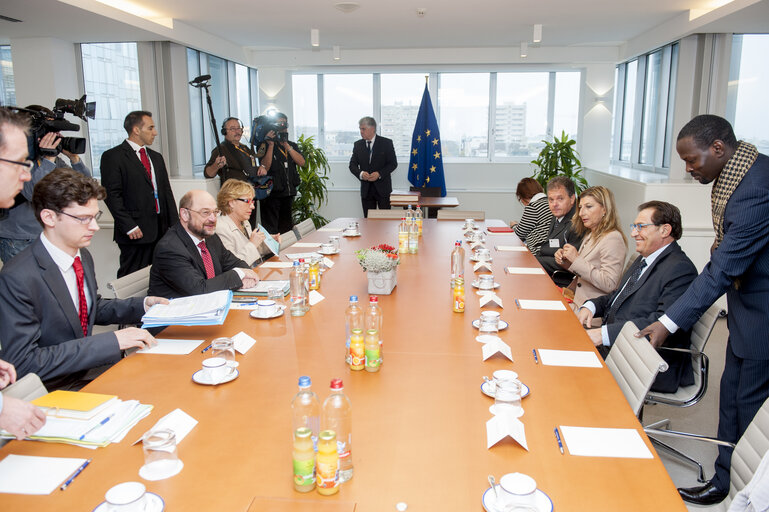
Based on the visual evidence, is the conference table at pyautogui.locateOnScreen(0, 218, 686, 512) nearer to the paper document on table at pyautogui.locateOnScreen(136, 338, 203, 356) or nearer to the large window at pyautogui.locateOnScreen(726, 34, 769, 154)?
the paper document on table at pyautogui.locateOnScreen(136, 338, 203, 356)

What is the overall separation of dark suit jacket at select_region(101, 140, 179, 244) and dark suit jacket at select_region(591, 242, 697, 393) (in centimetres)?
385

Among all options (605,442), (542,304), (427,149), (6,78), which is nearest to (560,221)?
(542,304)

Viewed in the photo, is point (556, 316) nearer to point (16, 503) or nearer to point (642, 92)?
point (16, 503)

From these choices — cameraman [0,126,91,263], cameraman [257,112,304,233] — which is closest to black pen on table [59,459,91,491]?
cameraman [0,126,91,263]

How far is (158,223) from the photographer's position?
5078 millimetres

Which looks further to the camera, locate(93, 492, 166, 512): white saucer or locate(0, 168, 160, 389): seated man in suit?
locate(0, 168, 160, 389): seated man in suit

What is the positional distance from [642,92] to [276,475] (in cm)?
838

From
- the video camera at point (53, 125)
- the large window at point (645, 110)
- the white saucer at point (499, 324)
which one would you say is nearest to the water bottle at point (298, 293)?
the white saucer at point (499, 324)

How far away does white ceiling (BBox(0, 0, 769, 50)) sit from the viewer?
5465 millimetres

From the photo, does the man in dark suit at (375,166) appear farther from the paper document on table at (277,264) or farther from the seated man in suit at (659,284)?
the seated man in suit at (659,284)

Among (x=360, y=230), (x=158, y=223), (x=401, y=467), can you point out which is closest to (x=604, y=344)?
(x=401, y=467)

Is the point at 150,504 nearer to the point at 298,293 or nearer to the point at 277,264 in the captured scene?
the point at 298,293

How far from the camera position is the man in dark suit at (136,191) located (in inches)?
187

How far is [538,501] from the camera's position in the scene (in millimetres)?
1263
